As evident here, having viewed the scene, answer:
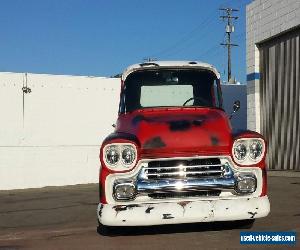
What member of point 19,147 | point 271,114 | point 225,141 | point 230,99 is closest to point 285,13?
point 271,114

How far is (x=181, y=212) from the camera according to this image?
512 cm

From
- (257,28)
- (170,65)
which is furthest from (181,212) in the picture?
(257,28)

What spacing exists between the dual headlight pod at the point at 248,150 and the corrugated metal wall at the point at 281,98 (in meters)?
9.29

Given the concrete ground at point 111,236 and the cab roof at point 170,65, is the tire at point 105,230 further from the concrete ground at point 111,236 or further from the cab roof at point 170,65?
the cab roof at point 170,65

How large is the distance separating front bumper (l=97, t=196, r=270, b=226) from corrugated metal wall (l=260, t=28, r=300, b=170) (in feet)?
31.4

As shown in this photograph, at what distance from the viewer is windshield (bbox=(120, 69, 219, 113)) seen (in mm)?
6863

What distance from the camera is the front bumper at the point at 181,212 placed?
512 cm

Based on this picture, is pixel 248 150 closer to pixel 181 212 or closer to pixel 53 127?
pixel 181 212

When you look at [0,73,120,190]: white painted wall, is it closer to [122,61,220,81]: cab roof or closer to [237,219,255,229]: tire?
[122,61,220,81]: cab roof

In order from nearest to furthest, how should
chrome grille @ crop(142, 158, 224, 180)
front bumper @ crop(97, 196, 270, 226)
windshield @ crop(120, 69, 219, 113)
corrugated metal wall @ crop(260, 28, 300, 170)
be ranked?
front bumper @ crop(97, 196, 270, 226) < chrome grille @ crop(142, 158, 224, 180) < windshield @ crop(120, 69, 219, 113) < corrugated metal wall @ crop(260, 28, 300, 170)

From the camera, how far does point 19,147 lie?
15453 mm

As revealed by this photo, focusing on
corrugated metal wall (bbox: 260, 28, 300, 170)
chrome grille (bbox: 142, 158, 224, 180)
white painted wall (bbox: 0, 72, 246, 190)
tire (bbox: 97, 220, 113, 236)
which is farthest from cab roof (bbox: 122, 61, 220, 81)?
white painted wall (bbox: 0, 72, 246, 190)

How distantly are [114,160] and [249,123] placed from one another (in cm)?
1234

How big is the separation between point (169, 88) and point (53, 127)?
9.71 metres
